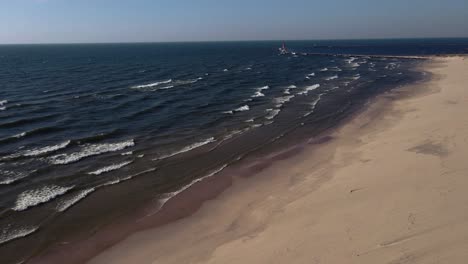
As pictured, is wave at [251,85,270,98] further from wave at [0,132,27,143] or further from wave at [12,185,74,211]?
wave at [12,185,74,211]

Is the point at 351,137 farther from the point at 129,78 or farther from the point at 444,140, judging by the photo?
the point at 129,78

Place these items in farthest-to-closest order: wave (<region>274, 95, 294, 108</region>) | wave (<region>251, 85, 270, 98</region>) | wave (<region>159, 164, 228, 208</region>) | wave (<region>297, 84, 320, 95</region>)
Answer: wave (<region>297, 84, 320, 95</region>), wave (<region>251, 85, 270, 98</region>), wave (<region>274, 95, 294, 108</region>), wave (<region>159, 164, 228, 208</region>)

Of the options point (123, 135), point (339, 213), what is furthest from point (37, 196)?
point (339, 213)

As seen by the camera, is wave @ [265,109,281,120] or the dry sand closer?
the dry sand

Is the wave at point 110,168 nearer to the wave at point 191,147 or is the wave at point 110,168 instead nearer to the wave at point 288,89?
the wave at point 191,147

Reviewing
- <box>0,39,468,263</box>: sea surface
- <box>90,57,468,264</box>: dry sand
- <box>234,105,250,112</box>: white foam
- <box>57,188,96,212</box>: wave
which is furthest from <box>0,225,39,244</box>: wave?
<box>234,105,250,112</box>: white foam

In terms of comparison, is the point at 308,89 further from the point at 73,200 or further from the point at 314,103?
the point at 73,200
